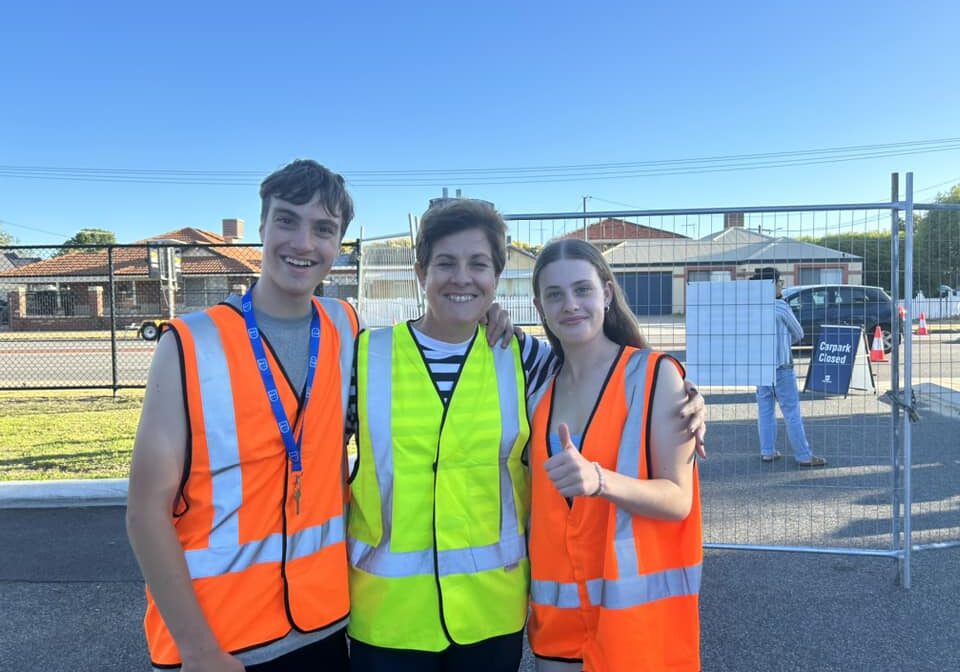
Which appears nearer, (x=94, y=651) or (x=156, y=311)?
(x=94, y=651)

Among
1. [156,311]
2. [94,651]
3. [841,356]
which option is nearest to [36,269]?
[156,311]

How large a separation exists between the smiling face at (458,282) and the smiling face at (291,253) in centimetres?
33

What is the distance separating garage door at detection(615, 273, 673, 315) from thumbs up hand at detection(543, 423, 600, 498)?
2.69 meters

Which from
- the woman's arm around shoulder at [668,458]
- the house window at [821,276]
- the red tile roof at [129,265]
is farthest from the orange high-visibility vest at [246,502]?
the red tile roof at [129,265]

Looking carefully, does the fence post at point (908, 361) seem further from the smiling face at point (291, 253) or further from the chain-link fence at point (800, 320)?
the smiling face at point (291, 253)

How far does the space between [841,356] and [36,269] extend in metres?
21.1

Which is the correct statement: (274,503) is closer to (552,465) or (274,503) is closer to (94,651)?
(552,465)

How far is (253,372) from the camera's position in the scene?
1712mm

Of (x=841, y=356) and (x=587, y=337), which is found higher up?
(x=587, y=337)

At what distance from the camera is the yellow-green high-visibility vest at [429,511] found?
1809 mm

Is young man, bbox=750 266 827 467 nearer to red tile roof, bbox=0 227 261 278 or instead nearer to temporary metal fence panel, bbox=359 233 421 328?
temporary metal fence panel, bbox=359 233 421 328

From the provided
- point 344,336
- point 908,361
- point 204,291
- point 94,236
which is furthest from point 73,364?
point 94,236

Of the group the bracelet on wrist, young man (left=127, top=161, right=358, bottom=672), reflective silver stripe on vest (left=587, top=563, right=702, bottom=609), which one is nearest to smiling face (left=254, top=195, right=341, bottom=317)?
young man (left=127, top=161, right=358, bottom=672)

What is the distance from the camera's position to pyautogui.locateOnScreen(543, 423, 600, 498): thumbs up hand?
5.42 ft
